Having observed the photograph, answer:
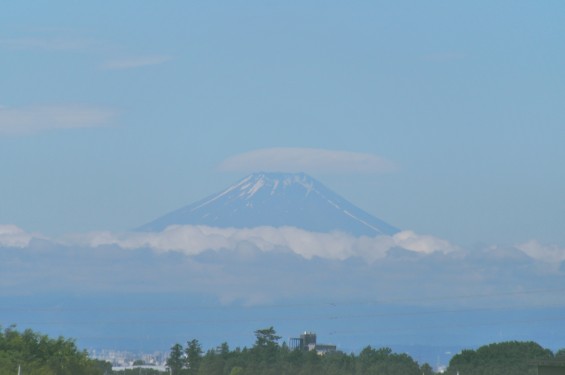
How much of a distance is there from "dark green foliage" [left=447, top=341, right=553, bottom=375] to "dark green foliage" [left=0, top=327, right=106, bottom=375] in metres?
54.0

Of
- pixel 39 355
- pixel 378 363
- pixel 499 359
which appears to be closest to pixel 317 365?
pixel 378 363

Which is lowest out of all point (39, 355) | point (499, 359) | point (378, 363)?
point (39, 355)

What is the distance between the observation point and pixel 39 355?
395 feet

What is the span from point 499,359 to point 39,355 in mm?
79192

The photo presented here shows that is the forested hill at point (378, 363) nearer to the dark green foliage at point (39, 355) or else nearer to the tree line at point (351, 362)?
the tree line at point (351, 362)

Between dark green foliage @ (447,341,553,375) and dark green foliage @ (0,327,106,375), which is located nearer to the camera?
dark green foliage @ (0,327,106,375)

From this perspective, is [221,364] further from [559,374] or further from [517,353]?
[559,374]

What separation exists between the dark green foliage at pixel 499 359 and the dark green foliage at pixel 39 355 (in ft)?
177

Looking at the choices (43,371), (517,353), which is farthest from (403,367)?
(43,371)

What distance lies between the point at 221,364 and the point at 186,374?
5118 millimetres

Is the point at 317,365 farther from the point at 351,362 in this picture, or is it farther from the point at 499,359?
the point at 499,359

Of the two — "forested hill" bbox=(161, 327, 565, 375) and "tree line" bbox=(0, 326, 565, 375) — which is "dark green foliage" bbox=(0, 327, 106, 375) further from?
"forested hill" bbox=(161, 327, 565, 375)

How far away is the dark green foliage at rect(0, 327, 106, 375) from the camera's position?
11235cm

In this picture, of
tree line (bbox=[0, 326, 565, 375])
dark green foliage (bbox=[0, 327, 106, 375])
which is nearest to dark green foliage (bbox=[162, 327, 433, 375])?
tree line (bbox=[0, 326, 565, 375])
